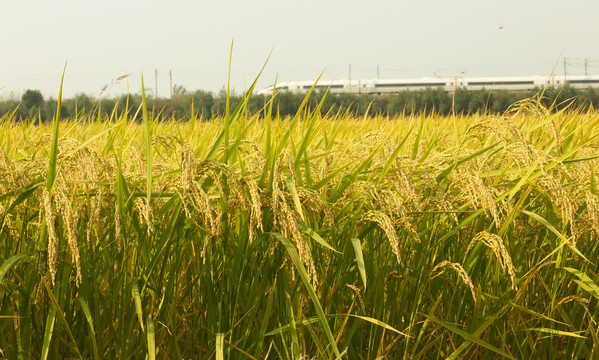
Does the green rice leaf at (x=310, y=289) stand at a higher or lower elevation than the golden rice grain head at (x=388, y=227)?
lower

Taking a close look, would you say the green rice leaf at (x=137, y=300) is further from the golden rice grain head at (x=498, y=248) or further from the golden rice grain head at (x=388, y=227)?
the golden rice grain head at (x=498, y=248)

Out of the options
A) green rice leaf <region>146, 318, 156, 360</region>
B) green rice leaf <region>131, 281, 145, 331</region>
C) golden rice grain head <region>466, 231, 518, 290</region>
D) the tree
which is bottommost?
green rice leaf <region>146, 318, 156, 360</region>

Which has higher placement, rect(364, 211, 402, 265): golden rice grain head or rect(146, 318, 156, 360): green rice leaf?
rect(364, 211, 402, 265): golden rice grain head

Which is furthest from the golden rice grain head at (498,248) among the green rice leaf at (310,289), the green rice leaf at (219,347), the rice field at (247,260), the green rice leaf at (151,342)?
the green rice leaf at (151,342)

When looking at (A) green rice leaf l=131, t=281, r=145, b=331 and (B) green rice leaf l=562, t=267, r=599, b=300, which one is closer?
(A) green rice leaf l=131, t=281, r=145, b=331

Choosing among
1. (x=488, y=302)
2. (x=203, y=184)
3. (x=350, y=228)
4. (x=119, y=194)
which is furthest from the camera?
(x=488, y=302)

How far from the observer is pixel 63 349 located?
180cm

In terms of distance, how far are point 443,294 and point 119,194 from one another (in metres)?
1.14

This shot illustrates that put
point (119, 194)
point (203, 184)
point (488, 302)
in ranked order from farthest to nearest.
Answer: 1. point (488, 302)
2. point (203, 184)
3. point (119, 194)

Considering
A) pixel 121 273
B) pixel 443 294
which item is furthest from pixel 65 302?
pixel 443 294

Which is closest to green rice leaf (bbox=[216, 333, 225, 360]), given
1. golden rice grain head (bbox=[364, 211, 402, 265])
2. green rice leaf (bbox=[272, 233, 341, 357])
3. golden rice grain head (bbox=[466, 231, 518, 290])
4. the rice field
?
the rice field

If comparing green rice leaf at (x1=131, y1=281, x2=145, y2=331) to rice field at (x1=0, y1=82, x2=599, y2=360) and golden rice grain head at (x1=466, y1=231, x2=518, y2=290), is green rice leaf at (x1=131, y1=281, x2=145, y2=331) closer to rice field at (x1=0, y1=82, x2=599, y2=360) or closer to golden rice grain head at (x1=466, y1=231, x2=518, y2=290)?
rice field at (x1=0, y1=82, x2=599, y2=360)

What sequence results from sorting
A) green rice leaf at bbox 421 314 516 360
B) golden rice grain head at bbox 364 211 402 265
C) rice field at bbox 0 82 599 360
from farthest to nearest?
1. green rice leaf at bbox 421 314 516 360
2. rice field at bbox 0 82 599 360
3. golden rice grain head at bbox 364 211 402 265

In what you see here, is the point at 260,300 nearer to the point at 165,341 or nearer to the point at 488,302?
the point at 165,341
